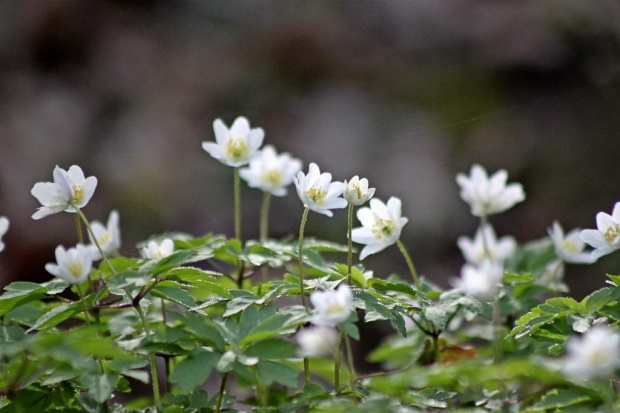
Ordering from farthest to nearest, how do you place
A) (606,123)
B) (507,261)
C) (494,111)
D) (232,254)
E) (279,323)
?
(494,111)
(606,123)
(507,261)
(232,254)
(279,323)

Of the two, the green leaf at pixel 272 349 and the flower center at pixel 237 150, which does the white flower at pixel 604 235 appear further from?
the flower center at pixel 237 150

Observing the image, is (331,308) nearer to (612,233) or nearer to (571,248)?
(612,233)

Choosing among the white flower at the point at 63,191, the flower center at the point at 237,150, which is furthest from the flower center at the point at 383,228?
the white flower at the point at 63,191

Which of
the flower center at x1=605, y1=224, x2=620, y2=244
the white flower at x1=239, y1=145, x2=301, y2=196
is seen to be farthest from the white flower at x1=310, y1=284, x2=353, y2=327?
the white flower at x1=239, y1=145, x2=301, y2=196

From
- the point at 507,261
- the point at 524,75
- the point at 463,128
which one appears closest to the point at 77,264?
the point at 507,261

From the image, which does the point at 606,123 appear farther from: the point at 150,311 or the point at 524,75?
the point at 150,311

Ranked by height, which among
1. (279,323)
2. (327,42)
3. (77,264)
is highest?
(327,42)
